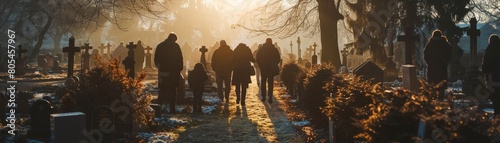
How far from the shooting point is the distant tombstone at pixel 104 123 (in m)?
6.80

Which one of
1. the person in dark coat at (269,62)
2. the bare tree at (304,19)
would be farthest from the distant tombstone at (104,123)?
the bare tree at (304,19)

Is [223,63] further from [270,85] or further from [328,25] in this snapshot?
[328,25]

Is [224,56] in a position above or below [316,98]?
above

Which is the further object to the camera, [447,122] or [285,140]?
[285,140]

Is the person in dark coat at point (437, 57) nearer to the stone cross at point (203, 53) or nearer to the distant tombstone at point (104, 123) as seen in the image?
the distant tombstone at point (104, 123)

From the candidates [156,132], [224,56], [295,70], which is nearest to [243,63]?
[224,56]

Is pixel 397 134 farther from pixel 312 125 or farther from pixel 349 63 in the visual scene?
pixel 349 63

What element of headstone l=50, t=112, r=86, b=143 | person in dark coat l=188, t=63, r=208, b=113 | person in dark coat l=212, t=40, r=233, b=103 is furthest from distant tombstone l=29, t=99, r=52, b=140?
person in dark coat l=212, t=40, r=233, b=103

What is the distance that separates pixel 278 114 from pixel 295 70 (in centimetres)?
539

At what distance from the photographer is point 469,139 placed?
3.62 meters

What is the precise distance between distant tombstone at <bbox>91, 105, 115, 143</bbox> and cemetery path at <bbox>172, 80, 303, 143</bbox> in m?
1.35

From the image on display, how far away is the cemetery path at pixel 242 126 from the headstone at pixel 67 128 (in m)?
2.59

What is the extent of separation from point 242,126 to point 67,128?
4.37 m

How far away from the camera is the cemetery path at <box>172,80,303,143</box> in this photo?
814 centimetres
